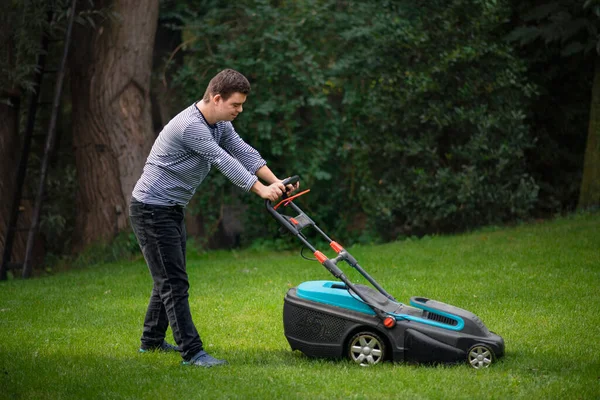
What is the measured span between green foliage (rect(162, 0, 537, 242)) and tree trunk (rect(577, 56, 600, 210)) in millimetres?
876

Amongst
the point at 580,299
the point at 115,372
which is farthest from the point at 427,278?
the point at 115,372

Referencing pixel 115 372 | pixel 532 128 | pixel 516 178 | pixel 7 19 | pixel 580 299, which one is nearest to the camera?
pixel 115 372

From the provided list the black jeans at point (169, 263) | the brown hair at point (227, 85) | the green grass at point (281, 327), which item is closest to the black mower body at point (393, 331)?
the green grass at point (281, 327)

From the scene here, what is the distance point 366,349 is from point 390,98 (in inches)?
268

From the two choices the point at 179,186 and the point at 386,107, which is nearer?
the point at 179,186

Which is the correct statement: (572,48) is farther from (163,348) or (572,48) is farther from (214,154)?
(163,348)

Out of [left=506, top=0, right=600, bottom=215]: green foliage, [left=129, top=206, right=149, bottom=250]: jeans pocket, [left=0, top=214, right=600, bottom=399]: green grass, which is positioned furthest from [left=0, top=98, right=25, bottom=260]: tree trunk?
[left=506, top=0, right=600, bottom=215]: green foliage

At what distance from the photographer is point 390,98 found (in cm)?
1170

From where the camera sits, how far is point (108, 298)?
26.9ft

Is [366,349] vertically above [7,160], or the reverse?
[7,160]

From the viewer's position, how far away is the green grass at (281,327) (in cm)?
490

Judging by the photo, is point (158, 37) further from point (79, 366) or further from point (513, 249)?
point (79, 366)

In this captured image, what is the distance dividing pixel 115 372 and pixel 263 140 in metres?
6.96

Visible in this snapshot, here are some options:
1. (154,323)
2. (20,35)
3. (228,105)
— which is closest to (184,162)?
(228,105)
